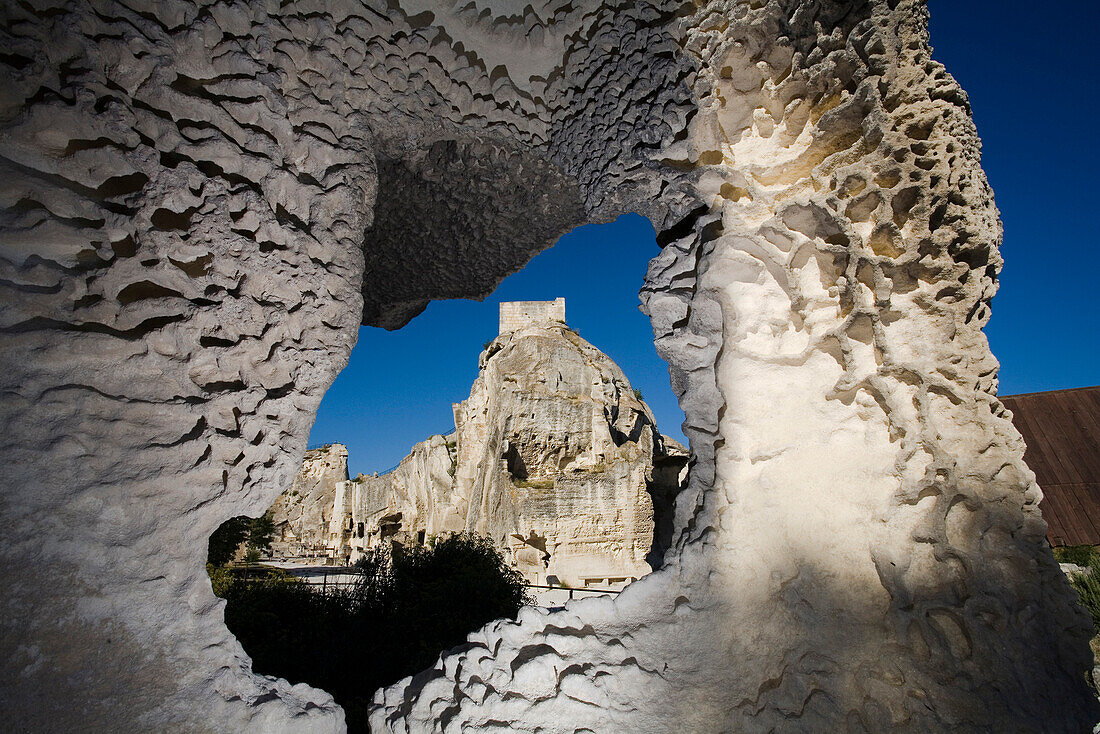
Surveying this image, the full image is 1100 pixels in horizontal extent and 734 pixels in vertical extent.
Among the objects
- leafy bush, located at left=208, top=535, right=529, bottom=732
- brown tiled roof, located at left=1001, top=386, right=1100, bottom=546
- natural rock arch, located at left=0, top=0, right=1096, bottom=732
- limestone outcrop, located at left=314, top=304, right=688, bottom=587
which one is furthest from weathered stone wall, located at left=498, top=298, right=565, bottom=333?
natural rock arch, located at left=0, top=0, right=1096, bottom=732

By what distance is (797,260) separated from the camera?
2238mm

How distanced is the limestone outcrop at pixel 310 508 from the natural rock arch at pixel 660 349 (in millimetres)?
19786

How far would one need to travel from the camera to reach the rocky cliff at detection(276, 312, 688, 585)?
11531 millimetres

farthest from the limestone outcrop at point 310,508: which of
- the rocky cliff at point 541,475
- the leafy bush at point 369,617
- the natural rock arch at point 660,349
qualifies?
the natural rock arch at point 660,349

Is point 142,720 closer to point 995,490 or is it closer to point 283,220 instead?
point 283,220

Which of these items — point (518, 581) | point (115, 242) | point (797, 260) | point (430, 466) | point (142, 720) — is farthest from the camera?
point (430, 466)

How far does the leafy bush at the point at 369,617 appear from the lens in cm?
530

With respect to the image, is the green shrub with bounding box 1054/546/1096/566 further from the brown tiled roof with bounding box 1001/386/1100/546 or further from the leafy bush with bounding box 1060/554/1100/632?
the leafy bush with bounding box 1060/554/1100/632

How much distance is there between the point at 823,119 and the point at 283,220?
2.22 metres

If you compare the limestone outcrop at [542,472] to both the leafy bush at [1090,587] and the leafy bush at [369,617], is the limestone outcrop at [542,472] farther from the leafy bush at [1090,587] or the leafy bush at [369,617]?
the leafy bush at [1090,587]

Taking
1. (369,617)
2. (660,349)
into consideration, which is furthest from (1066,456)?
(369,617)

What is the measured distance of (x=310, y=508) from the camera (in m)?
20.6

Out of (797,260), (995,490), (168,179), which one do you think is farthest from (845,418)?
(168,179)

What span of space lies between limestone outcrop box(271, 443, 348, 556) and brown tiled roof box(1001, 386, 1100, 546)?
19512 millimetres
